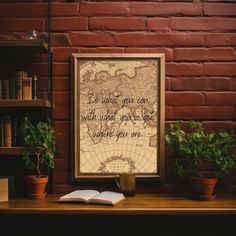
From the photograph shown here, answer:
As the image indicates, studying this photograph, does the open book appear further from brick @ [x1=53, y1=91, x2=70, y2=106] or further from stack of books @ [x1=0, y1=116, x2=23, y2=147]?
brick @ [x1=53, y1=91, x2=70, y2=106]

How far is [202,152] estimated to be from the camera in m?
2.22

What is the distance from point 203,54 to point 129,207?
3.79ft

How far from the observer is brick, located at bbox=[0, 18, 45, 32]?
249 centimetres

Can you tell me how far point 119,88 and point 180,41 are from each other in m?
0.52

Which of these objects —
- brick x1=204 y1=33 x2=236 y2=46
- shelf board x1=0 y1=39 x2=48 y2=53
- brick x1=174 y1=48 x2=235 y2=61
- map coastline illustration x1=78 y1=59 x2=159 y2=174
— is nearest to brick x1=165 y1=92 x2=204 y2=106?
map coastline illustration x1=78 y1=59 x2=159 y2=174

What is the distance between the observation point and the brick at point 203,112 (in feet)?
8.15

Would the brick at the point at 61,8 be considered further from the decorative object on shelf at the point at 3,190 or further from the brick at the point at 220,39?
the decorative object on shelf at the point at 3,190

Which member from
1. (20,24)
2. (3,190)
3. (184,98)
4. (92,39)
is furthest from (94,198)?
(20,24)

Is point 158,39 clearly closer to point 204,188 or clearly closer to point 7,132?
point 204,188

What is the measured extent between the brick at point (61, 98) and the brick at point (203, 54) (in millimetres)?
781

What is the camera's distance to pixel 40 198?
227cm

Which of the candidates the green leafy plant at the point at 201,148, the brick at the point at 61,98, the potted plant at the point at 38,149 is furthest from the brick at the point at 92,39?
the green leafy plant at the point at 201,148

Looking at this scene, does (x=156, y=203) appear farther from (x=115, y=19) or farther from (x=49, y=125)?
(x=115, y=19)

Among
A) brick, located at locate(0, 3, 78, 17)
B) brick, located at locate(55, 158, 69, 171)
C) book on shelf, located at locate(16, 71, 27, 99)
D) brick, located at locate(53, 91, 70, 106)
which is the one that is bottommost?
brick, located at locate(55, 158, 69, 171)
